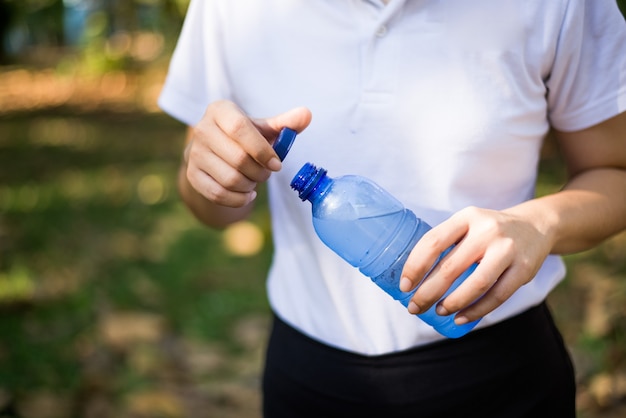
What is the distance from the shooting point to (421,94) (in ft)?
3.94

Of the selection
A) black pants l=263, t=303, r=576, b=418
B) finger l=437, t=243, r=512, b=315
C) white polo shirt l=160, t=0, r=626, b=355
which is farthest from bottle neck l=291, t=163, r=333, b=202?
black pants l=263, t=303, r=576, b=418

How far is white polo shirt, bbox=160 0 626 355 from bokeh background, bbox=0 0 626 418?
1.76 meters

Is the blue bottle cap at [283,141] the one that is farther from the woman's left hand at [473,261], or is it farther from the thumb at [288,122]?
the woman's left hand at [473,261]

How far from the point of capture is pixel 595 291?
349cm

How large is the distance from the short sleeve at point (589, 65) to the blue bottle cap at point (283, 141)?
450 mm

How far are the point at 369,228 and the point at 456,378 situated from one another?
321 millimetres

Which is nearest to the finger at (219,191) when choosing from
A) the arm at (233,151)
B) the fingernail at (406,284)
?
the arm at (233,151)

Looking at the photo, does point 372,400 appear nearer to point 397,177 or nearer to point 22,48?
point 397,177

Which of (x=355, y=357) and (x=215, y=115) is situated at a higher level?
(x=215, y=115)

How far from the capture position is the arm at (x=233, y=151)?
1057 millimetres

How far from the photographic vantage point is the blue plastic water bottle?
1125 mm

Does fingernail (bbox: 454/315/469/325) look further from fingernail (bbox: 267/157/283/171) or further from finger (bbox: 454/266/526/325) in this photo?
fingernail (bbox: 267/157/283/171)

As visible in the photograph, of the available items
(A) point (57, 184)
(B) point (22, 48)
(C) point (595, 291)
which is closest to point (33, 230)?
(A) point (57, 184)

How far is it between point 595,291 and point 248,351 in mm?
1663
